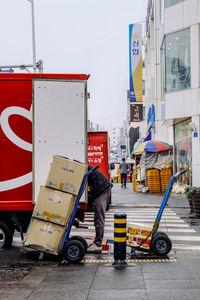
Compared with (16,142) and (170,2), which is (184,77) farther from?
(16,142)

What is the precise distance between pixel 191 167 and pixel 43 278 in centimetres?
1522

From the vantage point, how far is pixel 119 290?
5617 millimetres

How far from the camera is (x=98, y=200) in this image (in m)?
8.23

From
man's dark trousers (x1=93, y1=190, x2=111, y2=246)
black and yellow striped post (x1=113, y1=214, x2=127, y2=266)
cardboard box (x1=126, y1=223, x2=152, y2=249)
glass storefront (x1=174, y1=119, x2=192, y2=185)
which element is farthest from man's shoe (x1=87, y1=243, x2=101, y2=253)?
glass storefront (x1=174, y1=119, x2=192, y2=185)

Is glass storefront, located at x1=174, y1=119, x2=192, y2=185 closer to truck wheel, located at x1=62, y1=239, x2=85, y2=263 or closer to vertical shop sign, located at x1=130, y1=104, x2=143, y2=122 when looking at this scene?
truck wheel, located at x1=62, y1=239, x2=85, y2=263

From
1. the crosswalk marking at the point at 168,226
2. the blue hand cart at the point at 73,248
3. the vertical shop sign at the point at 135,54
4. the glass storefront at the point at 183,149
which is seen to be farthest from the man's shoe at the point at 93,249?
the vertical shop sign at the point at 135,54

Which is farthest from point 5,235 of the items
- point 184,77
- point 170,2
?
point 170,2

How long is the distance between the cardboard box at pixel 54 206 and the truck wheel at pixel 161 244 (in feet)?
Answer: 5.44

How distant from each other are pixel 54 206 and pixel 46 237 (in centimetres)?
53

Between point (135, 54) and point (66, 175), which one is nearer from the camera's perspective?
point (66, 175)

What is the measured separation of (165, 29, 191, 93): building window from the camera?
2050 cm

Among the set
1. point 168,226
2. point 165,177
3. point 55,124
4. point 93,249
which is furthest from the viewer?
point 165,177

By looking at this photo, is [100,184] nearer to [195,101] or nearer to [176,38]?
[195,101]

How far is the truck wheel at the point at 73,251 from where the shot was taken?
729 cm
